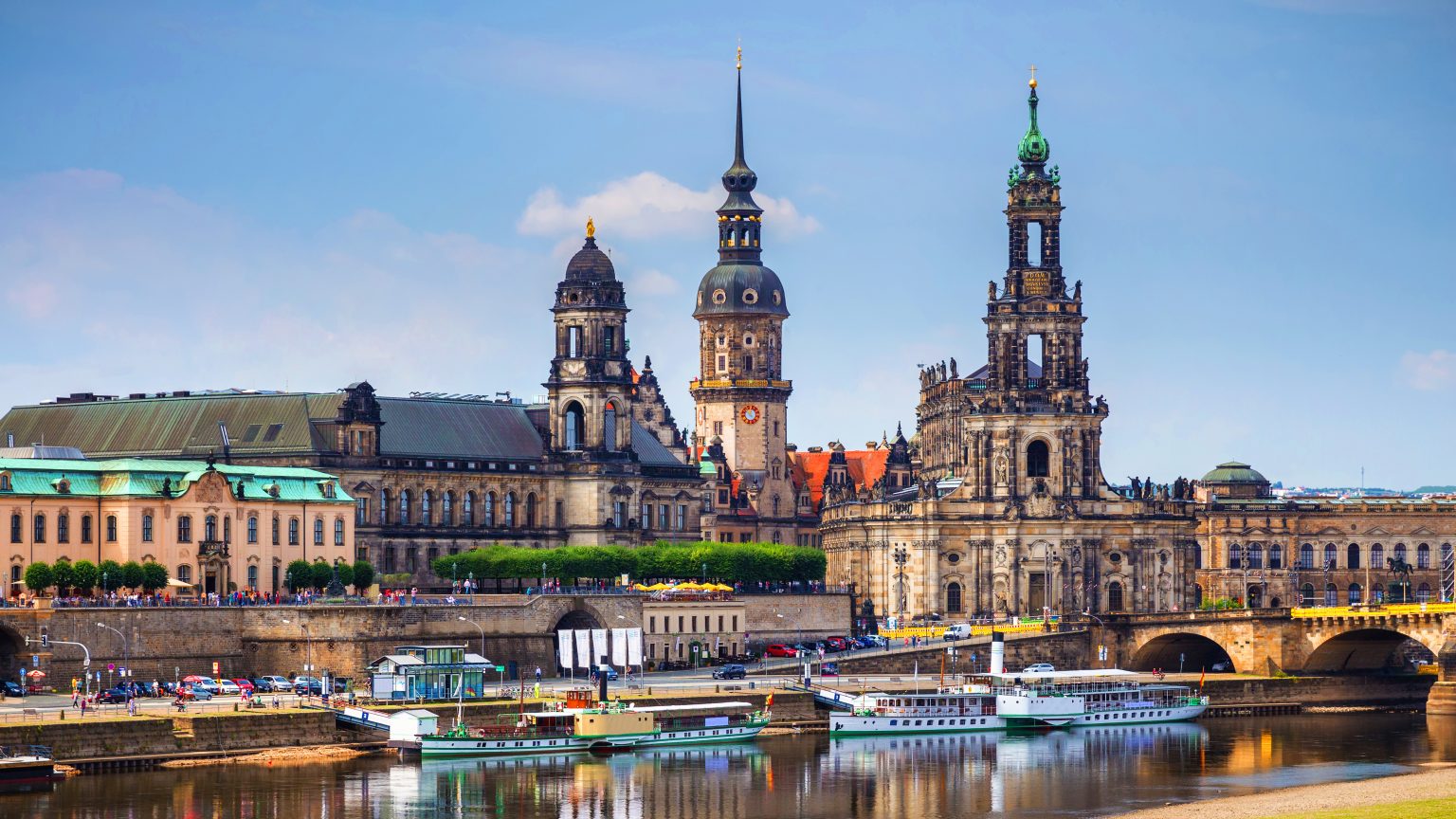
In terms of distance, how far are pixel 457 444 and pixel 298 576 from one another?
86.6ft

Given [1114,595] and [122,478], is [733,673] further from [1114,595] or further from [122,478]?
[1114,595]

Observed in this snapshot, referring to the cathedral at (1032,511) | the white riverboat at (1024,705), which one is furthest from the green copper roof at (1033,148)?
the white riverboat at (1024,705)

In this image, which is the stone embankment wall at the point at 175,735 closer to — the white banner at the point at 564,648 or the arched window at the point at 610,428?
the white banner at the point at 564,648

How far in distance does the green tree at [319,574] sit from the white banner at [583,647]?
14.4 m

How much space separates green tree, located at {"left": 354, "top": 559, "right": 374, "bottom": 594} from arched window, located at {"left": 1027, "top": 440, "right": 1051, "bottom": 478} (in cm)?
5346

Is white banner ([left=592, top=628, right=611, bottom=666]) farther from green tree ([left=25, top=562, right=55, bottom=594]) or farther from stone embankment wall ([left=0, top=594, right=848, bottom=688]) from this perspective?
green tree ([left=25, top=562, right=55, bottom=594])

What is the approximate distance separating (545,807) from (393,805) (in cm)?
556

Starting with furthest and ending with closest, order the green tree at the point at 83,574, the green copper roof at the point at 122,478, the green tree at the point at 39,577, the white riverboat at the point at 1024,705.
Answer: the green copper roof at the point at 122,478 < the white riverboat at the point at 1024,705 < the green tree at the point at 83,574 < the green tree at the point at 39,577

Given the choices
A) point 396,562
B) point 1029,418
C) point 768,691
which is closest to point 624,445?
point 396,562

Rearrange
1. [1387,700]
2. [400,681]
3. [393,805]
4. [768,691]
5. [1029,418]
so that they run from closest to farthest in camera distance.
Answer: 1. [393,805]
2. [400,681]
3. [768,691]
4. [1387,700]
5. [1029,418]

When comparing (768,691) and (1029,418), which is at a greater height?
(1029,418)

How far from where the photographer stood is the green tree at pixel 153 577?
138625 mm

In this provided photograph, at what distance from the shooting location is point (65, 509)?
141m

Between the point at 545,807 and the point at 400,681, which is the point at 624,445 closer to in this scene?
the point at 400,681
